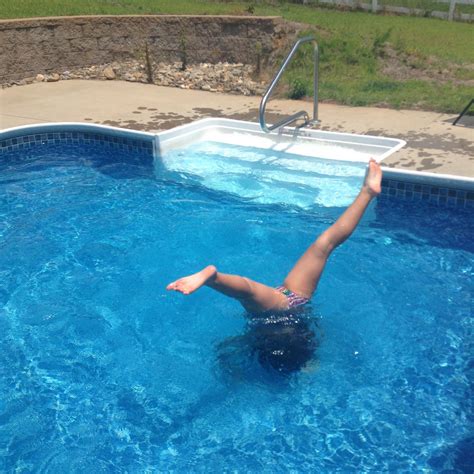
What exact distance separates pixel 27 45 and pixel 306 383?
365 inches

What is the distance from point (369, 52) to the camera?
36.5ft

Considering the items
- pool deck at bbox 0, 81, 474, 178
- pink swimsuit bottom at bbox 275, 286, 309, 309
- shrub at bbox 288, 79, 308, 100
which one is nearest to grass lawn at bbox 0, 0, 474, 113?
shrub at bbox 288, 79, 308, 100

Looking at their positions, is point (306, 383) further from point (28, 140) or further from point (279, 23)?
point (279, 23)

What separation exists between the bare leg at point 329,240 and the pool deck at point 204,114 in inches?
96.9

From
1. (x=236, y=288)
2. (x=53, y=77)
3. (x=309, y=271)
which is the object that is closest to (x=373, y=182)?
(x=309, y=271)

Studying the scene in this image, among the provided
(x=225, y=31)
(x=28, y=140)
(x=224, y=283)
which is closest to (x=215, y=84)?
(x=225, y=31)

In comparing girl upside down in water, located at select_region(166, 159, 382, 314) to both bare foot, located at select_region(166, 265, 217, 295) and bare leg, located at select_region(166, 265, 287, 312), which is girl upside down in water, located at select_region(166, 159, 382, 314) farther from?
bare foot, located at select_region(166, 265, 217, 295)

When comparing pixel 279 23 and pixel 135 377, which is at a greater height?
pixel 279 23

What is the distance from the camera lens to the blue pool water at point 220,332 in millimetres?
3705

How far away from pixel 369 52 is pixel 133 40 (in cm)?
452

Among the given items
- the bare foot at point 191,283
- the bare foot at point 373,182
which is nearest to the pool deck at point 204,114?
the bare foot at point 373,182

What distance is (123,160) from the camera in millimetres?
8078

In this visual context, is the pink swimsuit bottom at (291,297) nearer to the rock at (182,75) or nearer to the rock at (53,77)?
the rock at (182,75)

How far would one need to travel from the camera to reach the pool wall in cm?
629
